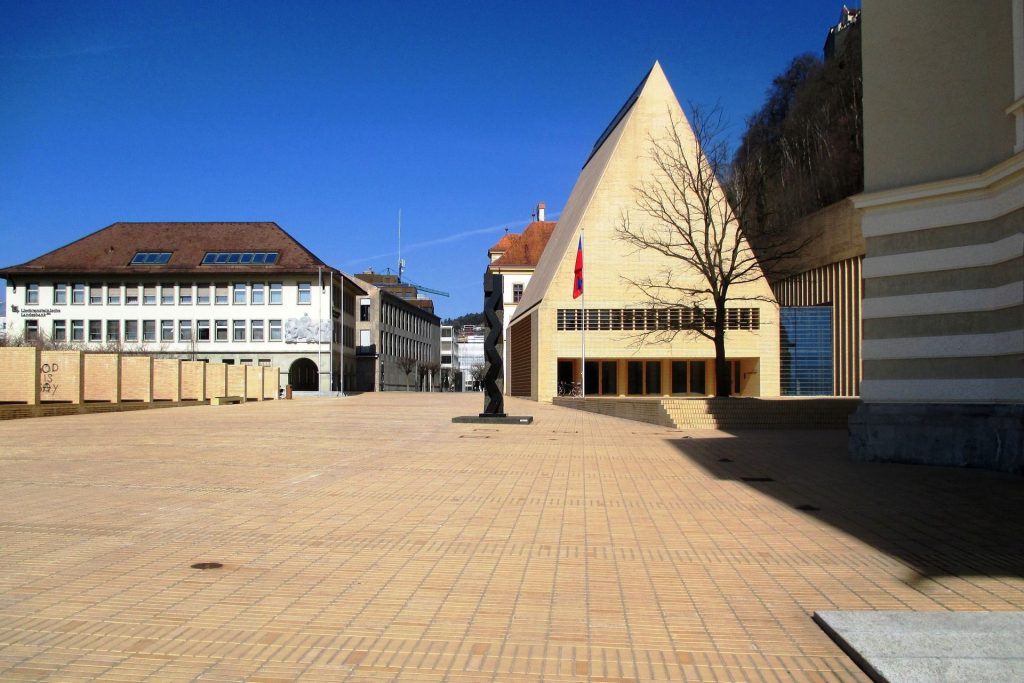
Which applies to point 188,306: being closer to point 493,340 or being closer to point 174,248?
point 174,248

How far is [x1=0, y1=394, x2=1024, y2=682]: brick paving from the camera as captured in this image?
4.27 metres

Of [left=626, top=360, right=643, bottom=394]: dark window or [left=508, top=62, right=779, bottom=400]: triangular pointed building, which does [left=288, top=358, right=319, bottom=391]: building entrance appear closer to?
[left=508, top=62, right=779, bottom=400]: triangular pointed building

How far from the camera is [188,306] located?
67062mm

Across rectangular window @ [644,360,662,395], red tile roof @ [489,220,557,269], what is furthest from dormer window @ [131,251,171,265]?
rectangular window @ [644,360,662,395]

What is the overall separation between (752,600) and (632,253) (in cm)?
3781

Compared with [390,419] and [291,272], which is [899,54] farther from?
[291,272]

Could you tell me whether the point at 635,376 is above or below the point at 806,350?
below

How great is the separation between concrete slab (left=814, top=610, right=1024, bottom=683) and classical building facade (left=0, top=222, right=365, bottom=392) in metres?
63.4

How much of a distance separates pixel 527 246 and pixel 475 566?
76.9 meters

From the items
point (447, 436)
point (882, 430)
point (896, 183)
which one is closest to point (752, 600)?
point (882, 430)

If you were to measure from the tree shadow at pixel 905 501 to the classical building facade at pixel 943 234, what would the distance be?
0.69 m

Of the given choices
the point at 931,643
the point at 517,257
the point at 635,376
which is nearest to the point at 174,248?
the point at 517,257

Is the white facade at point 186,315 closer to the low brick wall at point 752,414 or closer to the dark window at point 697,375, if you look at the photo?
the dark window at point 697,375

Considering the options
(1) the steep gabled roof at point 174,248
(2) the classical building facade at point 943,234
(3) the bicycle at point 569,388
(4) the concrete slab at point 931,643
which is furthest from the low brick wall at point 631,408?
(1) the steep gabled roof at point 174,248
